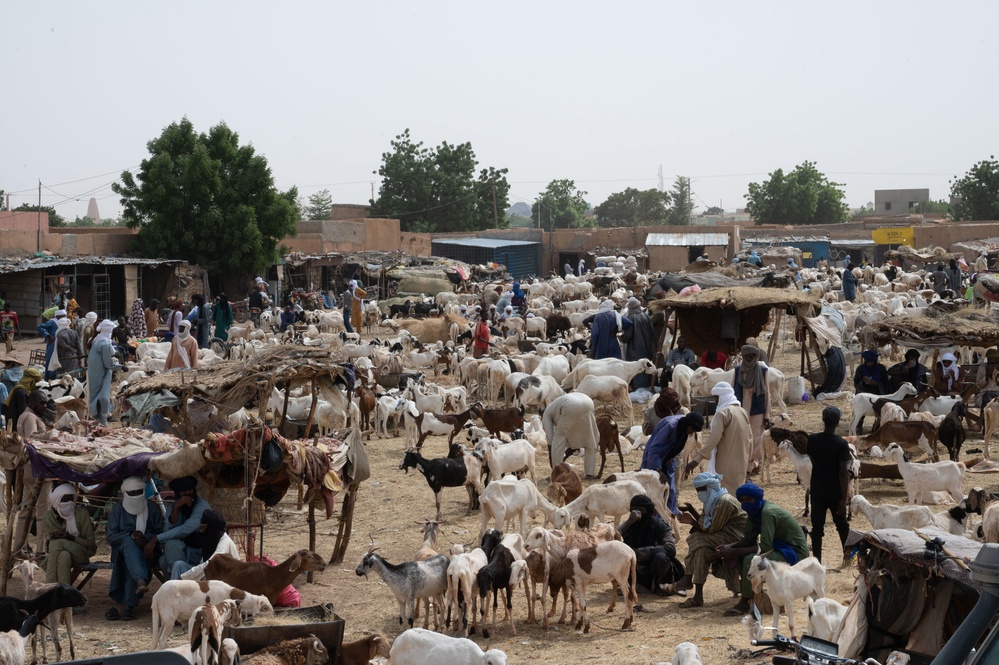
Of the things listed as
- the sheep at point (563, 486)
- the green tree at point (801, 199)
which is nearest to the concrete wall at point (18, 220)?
the sheep at point (563, 486)

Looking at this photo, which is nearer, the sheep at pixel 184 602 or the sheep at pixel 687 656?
the sheep at pixel 687 656

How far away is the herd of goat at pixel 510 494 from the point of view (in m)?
7.25

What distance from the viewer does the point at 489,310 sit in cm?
3041

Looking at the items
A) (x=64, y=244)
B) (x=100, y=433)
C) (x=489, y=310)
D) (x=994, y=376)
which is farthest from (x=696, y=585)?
(x=64, y=244)

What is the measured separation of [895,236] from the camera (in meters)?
47.5

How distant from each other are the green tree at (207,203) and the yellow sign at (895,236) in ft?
88.0

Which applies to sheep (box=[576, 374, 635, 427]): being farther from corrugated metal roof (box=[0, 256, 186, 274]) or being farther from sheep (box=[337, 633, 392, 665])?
corrugated metal roof (box=[0, 256, 186, 274])

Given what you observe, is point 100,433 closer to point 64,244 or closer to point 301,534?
point 301,534

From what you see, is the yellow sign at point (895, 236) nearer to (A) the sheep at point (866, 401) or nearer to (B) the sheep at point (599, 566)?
(A) the sheep at point (866, 401)

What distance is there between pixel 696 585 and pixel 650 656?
1.30 meters

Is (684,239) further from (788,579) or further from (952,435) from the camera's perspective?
(788,579)

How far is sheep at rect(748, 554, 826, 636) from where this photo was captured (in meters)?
7.32

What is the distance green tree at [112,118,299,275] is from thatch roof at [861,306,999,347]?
21.7 meters

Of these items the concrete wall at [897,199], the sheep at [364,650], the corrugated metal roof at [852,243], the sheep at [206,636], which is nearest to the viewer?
the sheep at [206,636]
